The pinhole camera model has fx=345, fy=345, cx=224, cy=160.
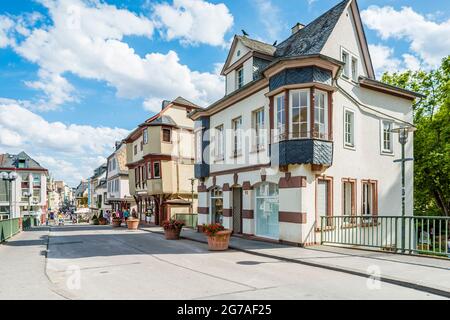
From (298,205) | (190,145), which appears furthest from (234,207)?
(190,145)

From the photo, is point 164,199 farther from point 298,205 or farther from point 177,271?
point 177,271

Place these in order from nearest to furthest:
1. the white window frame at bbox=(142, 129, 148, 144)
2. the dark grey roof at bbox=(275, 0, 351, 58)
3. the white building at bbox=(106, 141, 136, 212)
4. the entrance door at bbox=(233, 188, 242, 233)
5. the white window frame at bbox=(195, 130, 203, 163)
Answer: the dark grey roof at bbox=(275, 0, 351, 58) → the entrance door at bbox=(233, 188, 242, 233) → the white window frame at bbox=(195, 130, 203, 163) → the white window frame at bbox=(142, 129, 148, 144) → the white building at bbox=(106, 141, 136, 212)

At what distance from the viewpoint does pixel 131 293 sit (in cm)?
675

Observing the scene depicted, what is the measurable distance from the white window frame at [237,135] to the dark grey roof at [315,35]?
4.00 meters

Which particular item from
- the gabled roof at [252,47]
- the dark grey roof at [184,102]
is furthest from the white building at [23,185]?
the gabled roof at [252,47]

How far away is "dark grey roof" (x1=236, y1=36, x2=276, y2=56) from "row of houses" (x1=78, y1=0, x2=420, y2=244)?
118 millimetres

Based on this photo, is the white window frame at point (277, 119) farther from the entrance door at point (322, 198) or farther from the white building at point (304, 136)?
the entrance door at point (322, 198)

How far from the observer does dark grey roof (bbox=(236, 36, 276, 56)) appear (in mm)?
17870

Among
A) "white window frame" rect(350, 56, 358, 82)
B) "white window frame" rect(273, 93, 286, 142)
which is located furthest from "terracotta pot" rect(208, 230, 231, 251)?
"white window frame" rect(350, 56, 358, 82)

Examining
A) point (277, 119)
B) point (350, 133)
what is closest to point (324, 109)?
point (277, 119)

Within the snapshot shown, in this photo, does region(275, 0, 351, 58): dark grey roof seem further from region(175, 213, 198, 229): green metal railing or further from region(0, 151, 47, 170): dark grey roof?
region(0, 151, 47, 170): dark grey roof

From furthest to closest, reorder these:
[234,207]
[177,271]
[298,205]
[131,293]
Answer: [234,207], [298,205], [177,271], [131,293]
